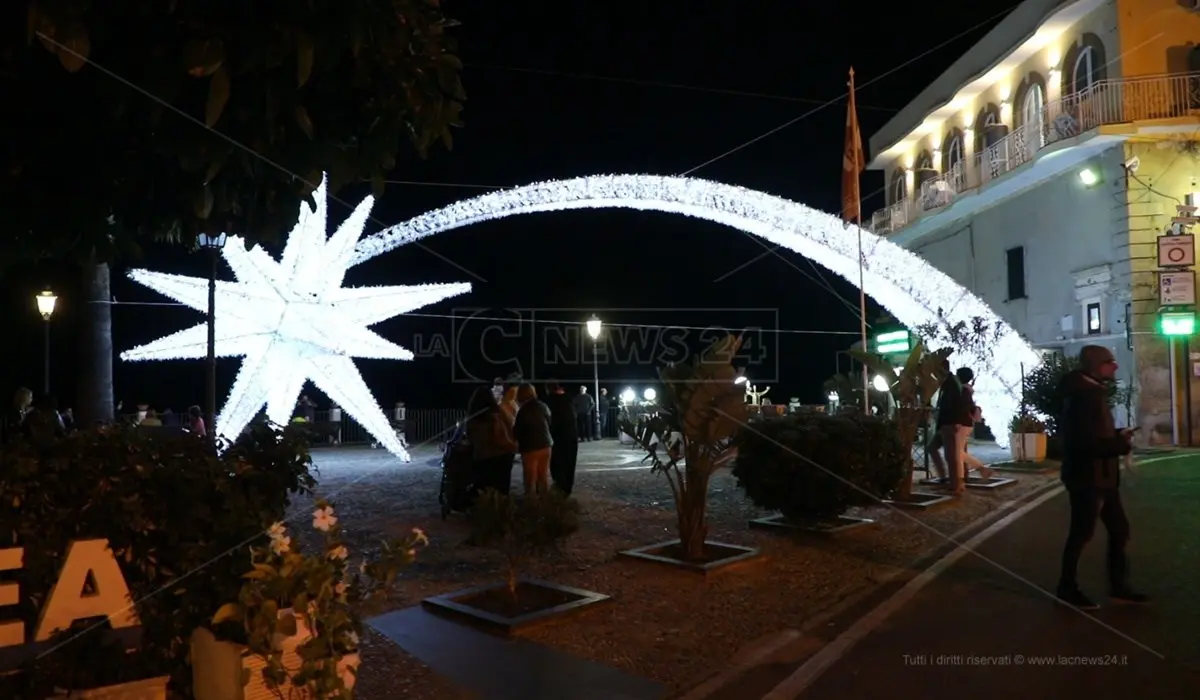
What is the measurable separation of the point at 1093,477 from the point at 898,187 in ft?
97.3

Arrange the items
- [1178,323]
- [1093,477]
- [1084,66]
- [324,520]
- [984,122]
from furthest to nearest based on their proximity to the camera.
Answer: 1. [984,122]
2. [1084,66]
3. [1178,323]
4. [1093,477]
5. [324,520]

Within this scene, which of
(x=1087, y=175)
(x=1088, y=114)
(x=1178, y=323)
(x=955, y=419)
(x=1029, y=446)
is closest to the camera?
(x=955, y=419)

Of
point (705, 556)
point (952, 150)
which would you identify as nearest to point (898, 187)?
point (952, 150)

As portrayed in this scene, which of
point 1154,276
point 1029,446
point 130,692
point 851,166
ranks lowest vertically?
point 1029,446

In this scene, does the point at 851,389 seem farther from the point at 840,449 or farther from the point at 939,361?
the point at 840,449

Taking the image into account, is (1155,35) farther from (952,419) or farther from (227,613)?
(227,613)

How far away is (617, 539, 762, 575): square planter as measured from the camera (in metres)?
8.17

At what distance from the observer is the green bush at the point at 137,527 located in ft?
12.8

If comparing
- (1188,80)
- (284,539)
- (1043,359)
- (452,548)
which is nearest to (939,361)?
(452,548)

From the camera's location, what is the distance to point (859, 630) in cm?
663

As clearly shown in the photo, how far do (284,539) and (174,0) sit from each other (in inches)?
95.4

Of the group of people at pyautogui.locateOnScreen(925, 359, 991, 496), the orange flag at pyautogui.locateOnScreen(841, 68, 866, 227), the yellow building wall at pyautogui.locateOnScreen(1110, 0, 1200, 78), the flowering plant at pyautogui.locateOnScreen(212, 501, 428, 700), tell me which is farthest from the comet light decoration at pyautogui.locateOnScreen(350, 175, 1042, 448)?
the flowering plant at pyautogui.locateOnScreen(212, 501, 428, 700)

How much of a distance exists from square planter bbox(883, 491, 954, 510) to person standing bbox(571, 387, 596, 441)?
12931 millimetres

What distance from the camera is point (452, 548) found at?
9.60m
